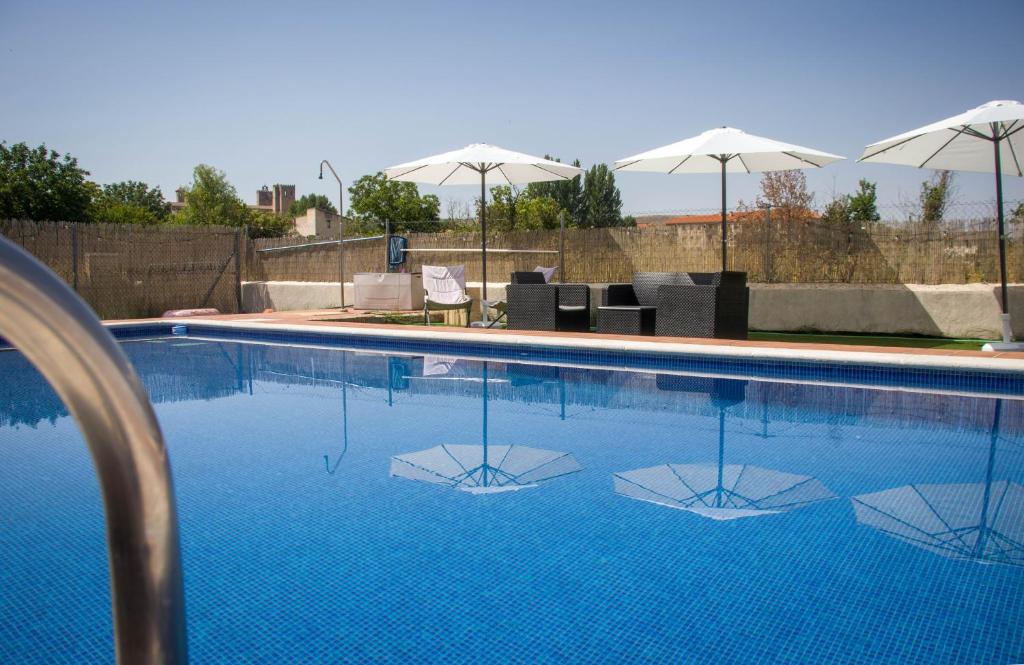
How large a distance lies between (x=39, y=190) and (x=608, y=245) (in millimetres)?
26580

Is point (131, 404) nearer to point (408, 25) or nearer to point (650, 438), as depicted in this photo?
point (650, 438)

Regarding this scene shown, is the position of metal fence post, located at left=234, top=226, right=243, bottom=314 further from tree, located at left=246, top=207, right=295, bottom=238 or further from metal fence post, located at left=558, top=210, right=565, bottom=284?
tree, located at left=246, top=207, right=295, bottom=238

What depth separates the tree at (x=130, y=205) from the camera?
38.5 m

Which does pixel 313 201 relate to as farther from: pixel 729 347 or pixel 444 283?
pixel 729 347

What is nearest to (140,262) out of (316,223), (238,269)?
(238,269)

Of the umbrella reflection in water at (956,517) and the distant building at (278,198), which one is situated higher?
the distant building at (278,198)

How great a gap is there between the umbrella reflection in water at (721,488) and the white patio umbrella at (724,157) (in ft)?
18.7

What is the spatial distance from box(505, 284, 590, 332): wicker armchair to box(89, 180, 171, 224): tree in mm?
A: 28945

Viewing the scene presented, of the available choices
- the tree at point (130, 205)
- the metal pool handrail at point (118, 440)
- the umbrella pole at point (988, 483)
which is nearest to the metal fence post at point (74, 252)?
the umbrella pole at point (988, 483)

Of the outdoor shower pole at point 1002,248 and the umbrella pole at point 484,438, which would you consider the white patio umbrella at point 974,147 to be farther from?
the umbrella pole at point 484,438

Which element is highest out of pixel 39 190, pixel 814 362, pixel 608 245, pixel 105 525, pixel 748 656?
pixel 39 190

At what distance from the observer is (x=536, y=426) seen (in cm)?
576

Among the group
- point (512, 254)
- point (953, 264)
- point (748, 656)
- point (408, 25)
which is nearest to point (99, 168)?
point (408, 25)

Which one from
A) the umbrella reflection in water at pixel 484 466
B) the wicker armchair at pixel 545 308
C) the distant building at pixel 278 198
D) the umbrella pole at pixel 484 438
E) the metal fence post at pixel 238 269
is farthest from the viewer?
the distant building at pixel 278 198
